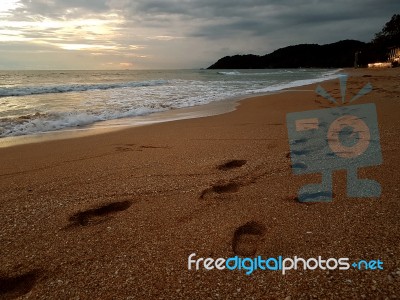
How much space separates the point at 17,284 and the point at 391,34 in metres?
77.4

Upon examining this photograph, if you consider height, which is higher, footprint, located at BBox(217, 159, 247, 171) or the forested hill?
the forested hill

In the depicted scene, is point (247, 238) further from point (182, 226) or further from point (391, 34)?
point (391, 34)

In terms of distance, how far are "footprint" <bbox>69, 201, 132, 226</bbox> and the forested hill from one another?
10607 cm

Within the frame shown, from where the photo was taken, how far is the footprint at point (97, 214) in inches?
93.4

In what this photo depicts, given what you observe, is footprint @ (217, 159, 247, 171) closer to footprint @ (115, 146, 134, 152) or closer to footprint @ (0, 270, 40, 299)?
footprint @ (115, 146, 134, 152)

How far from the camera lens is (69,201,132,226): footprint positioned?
2.37 m

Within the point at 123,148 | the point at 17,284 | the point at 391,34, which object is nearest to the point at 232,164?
the point at 123,148

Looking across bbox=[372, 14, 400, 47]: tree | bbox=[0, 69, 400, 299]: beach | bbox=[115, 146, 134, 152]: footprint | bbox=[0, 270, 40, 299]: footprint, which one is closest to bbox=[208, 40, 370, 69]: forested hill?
bbox=[372, 14, 400, 47]: tree

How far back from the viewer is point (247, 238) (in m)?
2.05

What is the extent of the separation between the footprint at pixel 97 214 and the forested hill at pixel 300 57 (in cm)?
10607

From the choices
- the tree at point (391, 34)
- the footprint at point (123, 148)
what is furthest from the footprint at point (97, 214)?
the tree at point (391, 34)

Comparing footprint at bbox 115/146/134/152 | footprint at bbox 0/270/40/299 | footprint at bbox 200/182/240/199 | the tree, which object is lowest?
footprint at bbox 0/270/40/299

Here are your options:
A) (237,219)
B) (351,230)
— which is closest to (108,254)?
(237,219)

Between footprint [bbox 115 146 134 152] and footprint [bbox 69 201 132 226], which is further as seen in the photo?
footprint [bbox 115 146 134 152]
